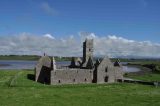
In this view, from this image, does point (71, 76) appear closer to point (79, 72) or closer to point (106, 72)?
point (79, 72)

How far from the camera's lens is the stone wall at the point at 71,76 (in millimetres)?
73312

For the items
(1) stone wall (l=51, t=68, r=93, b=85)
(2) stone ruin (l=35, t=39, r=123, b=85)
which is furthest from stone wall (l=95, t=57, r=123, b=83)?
(1) stone wall (l=51, t=68, r=93, b=85)

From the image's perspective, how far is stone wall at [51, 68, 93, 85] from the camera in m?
73.3

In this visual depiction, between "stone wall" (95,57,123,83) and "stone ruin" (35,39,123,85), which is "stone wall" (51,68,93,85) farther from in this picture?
"stone wall" (95,57,123,83)

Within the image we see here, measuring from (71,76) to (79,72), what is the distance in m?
2.44

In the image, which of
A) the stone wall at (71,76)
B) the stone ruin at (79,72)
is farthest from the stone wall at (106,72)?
the stone wall at (71,76)

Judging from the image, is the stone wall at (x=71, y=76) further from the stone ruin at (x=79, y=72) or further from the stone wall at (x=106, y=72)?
the stone wall at (x=106, y=72)

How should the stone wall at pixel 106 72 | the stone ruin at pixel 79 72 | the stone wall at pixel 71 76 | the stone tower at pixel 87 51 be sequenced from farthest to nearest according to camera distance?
the stone tower at pixel 87 51 → the stone wall at pixel 106 72 → the stone ruin at pixel 79 72 → the stone wall at pixel 71 76

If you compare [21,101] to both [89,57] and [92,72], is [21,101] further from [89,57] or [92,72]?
[89,57]

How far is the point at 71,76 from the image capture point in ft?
247

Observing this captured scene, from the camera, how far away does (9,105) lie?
3838cm

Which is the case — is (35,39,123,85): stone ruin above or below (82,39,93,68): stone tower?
below

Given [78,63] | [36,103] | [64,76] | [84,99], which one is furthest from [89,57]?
[36,103]

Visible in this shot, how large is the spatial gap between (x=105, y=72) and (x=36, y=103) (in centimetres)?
4191
